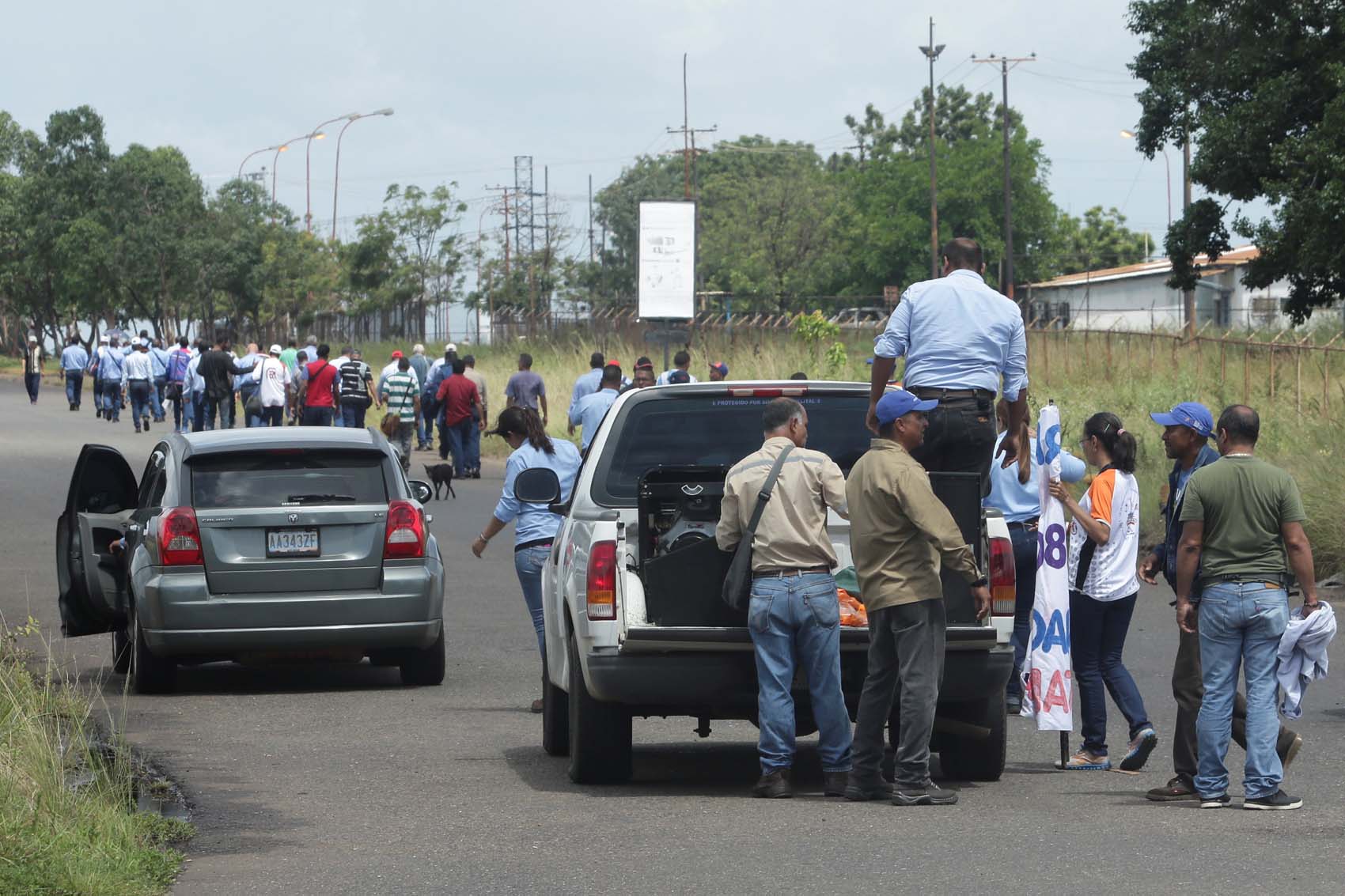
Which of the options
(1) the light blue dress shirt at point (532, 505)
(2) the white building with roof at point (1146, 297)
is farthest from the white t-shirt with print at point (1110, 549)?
(2) the white building with roof at point (1146, 297)

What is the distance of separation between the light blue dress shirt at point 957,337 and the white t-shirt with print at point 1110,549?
63cm

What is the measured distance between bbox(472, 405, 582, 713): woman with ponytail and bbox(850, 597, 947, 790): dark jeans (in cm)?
301

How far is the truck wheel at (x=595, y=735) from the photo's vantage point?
325 inches

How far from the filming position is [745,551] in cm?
778

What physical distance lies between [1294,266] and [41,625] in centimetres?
2537

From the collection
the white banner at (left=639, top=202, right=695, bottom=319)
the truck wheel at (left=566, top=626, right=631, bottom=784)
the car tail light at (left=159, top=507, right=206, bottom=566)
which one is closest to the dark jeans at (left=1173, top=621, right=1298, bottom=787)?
the truck wheel at (left=566, top=626, right=631, bottom=784)

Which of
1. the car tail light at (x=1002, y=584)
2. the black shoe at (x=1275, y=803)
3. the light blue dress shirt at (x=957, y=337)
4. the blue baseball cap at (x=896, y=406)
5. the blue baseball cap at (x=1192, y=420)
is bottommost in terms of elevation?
the black shoe at (x=1275, y=803)

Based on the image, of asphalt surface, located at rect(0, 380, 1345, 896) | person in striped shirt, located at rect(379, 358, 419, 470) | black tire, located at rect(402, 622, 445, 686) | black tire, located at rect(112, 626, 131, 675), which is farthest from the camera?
person in striped shirt, located at rect(379, 358, 419, 470)

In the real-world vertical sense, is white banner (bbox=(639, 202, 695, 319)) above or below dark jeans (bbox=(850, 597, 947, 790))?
above

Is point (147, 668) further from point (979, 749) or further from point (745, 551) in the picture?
point (979, 749)

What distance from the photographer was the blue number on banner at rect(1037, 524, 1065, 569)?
349 inches

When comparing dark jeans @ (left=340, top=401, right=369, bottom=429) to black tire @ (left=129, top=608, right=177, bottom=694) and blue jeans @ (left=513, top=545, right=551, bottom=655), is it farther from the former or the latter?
blue jeans @ (left=513, top=545, right=551, bottom=655)

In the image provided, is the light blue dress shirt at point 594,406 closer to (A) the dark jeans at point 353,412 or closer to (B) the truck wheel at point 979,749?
(B) the truck wheel at point 979,749

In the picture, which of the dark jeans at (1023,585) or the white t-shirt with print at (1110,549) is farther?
the dark jeans at (1023,585)
